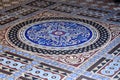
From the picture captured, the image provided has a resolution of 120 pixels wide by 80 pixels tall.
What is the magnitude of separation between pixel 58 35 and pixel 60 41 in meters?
0.17

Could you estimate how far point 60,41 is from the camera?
3.24 meters

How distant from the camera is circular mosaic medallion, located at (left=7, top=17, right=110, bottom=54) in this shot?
309 centimetres

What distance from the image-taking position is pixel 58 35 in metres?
3.39

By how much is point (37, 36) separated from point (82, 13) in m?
1.00

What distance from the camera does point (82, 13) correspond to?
4.14 m

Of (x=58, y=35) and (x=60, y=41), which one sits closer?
(x=60, y=41)

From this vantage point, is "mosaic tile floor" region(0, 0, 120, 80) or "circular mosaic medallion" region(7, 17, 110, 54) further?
"circular mosaic medallion" region(7, 17, 110, 54)

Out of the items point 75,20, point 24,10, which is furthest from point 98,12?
point 24,10

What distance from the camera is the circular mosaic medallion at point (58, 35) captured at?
3095 millimetres

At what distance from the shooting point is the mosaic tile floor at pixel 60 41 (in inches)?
104

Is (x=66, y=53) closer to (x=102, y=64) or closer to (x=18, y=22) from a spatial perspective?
(x=102, y=64)

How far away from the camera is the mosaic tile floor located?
2.65m

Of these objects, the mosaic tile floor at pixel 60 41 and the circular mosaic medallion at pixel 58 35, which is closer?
the mosaic tile floor at pixel 60 41

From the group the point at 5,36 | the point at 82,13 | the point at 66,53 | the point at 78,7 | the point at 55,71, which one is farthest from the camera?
the point at 78,7
